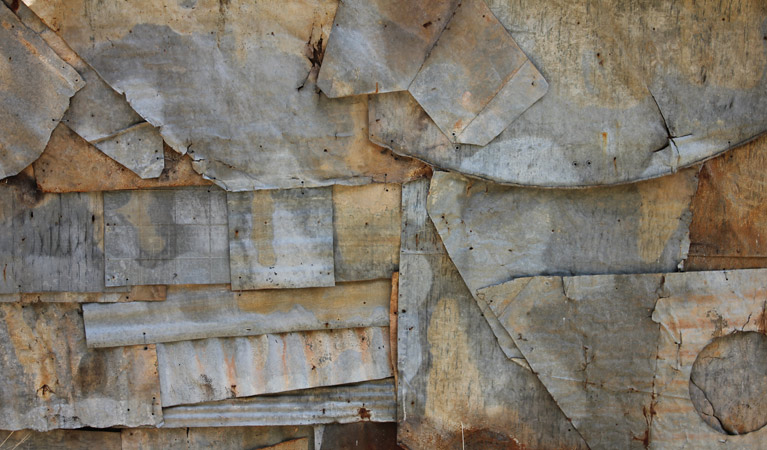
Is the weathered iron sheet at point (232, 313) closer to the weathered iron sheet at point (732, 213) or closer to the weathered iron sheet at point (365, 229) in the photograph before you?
the weathered iron sheet at point (365, 229)

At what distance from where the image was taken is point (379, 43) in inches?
123

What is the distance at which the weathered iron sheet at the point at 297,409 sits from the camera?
3586mm

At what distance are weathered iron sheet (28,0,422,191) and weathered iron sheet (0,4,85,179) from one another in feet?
0.42

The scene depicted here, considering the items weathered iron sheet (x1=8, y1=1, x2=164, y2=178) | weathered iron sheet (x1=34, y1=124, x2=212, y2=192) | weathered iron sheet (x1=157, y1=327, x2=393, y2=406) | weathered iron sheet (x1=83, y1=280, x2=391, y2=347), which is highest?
weathered iron sheet (x1=8, y1=1, x2=164, y2=178)

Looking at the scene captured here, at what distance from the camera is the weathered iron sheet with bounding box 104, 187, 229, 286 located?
133 inches

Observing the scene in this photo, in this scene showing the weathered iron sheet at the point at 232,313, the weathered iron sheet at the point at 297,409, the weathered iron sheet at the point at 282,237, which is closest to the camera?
the weathered iron sheet at the point at 282,237

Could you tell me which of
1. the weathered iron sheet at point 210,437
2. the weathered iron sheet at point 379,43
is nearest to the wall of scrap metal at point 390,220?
the weathered iron sheet at point 379,43

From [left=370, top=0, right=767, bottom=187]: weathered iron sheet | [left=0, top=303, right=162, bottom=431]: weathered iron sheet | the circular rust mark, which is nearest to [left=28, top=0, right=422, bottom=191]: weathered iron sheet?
[left=370, top=0, right=767, bottom=187]: weathered iron sheet

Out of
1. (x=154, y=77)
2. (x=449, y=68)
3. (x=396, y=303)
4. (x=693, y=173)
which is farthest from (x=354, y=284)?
(x=693, y=173)

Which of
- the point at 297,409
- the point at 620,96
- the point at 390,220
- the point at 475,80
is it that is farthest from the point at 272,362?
the point at 620,96

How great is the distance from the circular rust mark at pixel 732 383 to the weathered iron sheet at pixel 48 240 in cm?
312

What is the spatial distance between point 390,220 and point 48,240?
1748 millimetres

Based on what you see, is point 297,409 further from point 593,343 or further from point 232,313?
point 593,343

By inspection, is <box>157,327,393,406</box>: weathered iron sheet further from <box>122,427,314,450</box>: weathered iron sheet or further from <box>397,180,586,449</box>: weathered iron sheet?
<box>122,427,314,450</box>: weathered iron sheet
